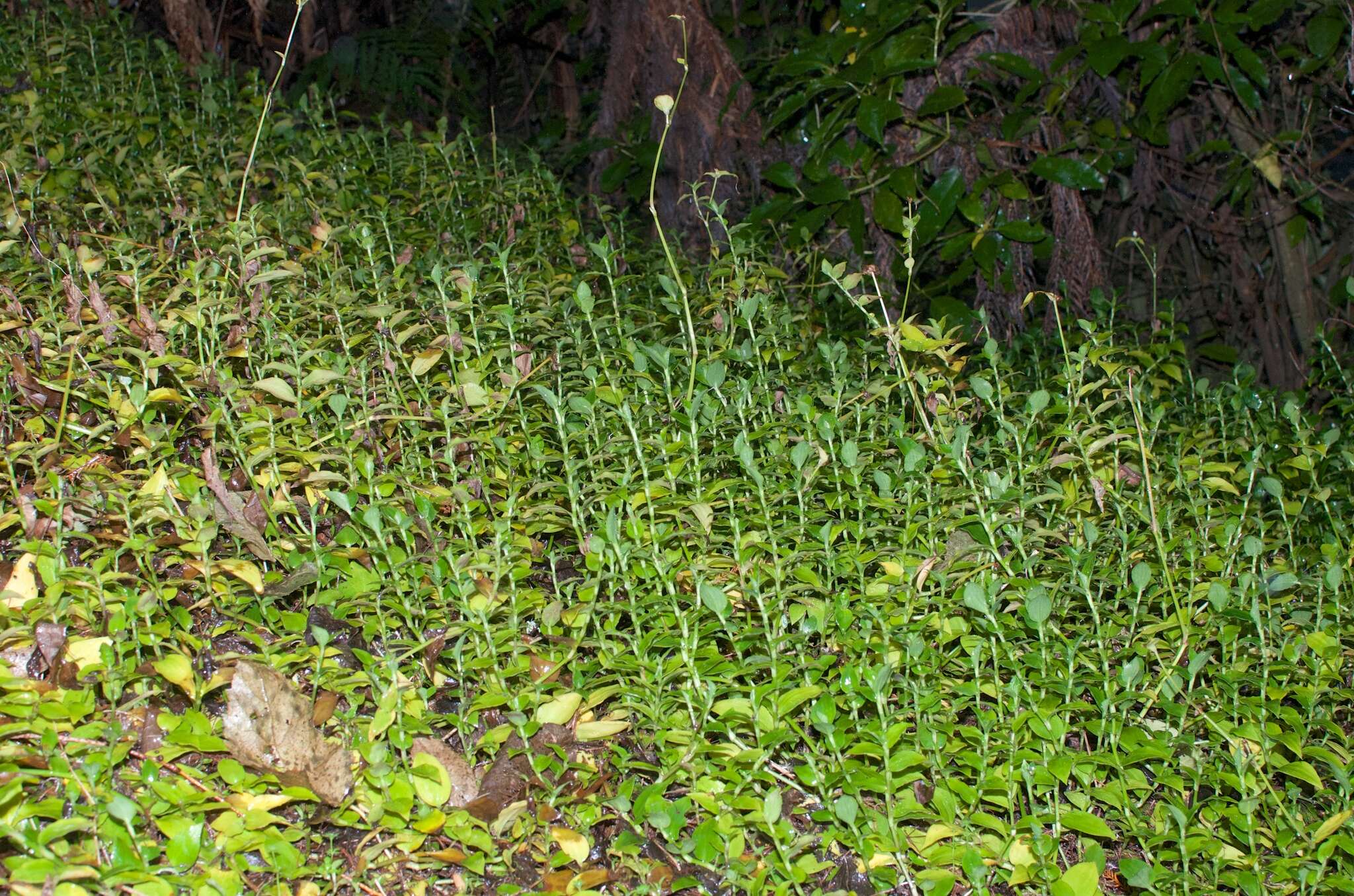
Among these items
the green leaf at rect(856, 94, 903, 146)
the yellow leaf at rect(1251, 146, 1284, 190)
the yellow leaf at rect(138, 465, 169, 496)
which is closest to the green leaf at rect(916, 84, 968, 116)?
the green leaf at rect(856, 94, 903, 146)

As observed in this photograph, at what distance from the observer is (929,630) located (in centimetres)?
190

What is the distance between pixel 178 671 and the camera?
5.26 ft

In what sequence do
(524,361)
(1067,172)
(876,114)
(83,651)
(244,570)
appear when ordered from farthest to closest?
(1067,172) → (876,114) → (524,361) → (244,570) → (83,651)

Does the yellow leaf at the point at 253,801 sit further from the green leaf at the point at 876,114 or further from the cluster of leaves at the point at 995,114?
the green leaf at the point at 876,114

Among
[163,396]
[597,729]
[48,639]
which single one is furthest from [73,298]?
[597,729]

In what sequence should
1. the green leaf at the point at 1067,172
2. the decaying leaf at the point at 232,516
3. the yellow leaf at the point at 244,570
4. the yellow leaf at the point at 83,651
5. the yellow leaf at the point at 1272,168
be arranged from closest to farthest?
the yellow leaf at the point at 83,651
the yellow leaf at the point at 244,570
the decaying leaf at the point at 232,516
the green leaf at the point at 1067,172
the yellow leaf at the point at 1272,168

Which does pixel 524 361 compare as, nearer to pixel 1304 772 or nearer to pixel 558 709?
pixel 558 709

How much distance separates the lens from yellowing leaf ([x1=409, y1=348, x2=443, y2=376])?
2281 millimetres

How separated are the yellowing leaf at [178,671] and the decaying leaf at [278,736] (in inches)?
2.3

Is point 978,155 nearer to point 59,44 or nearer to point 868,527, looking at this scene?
point 868,527

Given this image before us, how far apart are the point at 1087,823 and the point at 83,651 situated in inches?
57.5

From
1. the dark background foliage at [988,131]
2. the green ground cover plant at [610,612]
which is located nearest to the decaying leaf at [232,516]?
the green ground cover plant at [610,612]

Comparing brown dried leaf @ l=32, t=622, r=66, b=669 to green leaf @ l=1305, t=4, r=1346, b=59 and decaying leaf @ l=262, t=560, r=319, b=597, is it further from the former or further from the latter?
green leaf @ l=1305, t=4, r=1346, b=59

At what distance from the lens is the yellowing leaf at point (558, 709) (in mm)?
1684
